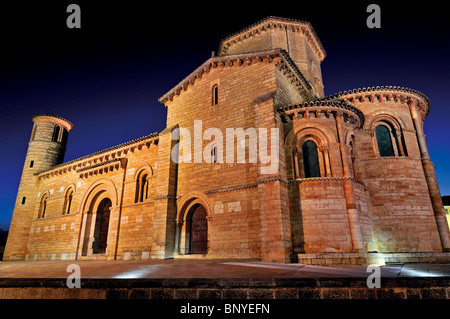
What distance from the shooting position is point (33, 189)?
76.1ft

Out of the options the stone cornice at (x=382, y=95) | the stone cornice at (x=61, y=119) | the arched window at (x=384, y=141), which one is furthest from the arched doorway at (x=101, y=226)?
the arched window at (x=384, y=141)

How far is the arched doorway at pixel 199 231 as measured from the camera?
41.0ft

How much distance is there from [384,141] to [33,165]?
28257 mm

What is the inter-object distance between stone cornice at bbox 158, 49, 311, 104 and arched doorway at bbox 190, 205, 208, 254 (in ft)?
24.4

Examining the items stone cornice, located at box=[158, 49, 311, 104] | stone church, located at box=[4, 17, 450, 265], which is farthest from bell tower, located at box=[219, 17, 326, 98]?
stone cornice, located at box=[158, 49, 311, 104]

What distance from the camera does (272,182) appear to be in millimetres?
10117

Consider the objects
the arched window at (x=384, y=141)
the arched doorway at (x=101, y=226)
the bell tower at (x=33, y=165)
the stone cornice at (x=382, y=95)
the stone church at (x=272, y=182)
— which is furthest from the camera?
the bell tower at (x=33, y=165)

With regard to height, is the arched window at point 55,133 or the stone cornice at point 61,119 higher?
the stone cornice at point 61,119

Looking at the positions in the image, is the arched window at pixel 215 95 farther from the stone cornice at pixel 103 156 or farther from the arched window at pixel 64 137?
the arched window at pixel 64 137

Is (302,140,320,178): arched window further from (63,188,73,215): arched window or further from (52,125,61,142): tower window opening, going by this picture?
(52,125,61,142): tower window opening

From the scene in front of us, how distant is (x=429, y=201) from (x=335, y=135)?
6.20 meters

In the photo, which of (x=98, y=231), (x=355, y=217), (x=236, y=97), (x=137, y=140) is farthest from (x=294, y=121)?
(x=98, y=231)

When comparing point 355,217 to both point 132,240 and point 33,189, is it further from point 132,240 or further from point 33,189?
point 33,189

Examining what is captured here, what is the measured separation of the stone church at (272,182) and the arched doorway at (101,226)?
68 millimetres
